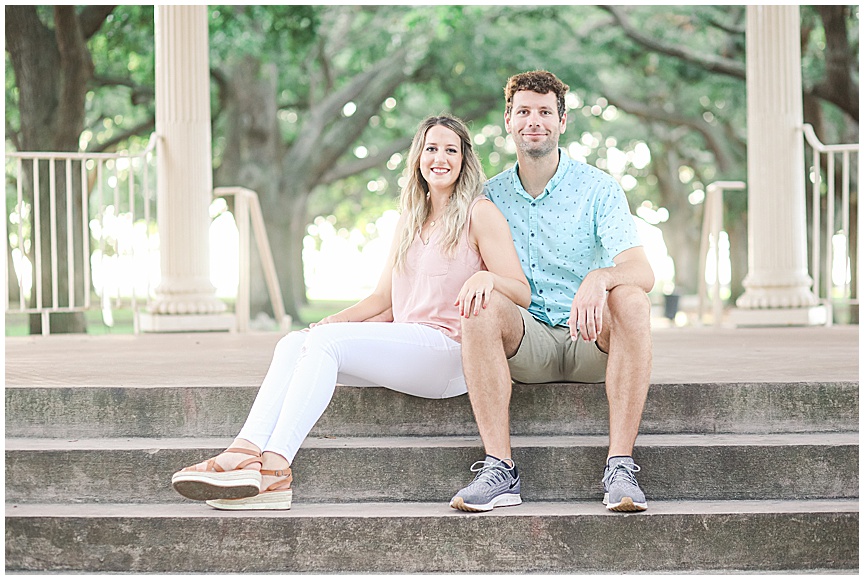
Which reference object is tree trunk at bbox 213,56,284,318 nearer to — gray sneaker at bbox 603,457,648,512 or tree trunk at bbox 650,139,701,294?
tree trunk at bbox 650,139,701,294

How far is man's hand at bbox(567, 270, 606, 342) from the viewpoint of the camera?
2787 millimetres

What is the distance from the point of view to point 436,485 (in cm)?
299

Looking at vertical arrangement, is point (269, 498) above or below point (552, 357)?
below

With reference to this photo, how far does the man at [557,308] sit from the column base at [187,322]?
12.2ft

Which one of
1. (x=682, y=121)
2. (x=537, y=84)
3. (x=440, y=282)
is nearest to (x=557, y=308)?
(x=440, y=282)

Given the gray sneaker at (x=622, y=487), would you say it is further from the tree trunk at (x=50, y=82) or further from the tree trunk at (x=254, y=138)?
the tree trunk at (x=254, y=138)

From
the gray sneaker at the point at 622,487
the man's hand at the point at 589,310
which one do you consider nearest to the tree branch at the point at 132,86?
the man's hand at the point at 589,310

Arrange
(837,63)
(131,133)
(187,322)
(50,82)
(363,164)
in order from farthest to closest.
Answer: (131,133)
(363,164)
(837,63)
(50,82)
(187,322)

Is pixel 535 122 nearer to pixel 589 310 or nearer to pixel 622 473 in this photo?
pixel 589 310

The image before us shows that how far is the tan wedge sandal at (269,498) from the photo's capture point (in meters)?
2.78

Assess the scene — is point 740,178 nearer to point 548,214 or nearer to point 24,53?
point 24,53

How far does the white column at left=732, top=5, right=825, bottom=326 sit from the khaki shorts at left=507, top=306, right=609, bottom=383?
3888mm

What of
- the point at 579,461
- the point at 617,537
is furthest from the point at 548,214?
the point at 617,537

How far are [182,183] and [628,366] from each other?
14.7 ft
